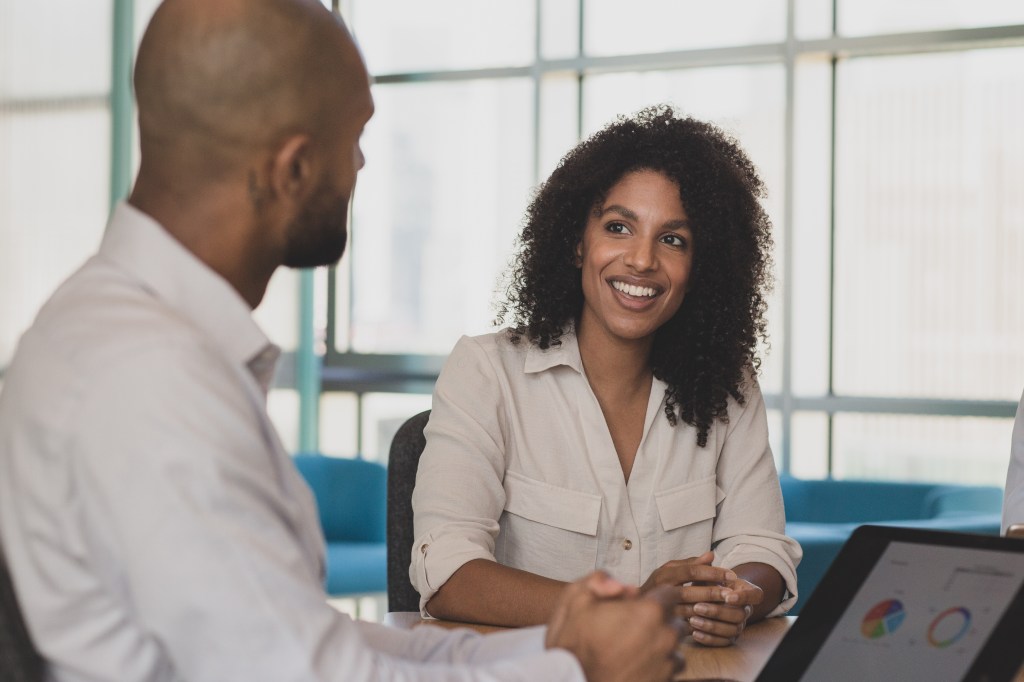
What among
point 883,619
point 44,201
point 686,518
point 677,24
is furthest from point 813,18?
point 883,619

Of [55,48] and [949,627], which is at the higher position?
[55,48]

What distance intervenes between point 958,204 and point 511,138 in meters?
2.39

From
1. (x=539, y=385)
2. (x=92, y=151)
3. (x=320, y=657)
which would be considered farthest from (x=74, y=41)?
(x=320, y=657)

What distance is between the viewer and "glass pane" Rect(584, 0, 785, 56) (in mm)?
5766

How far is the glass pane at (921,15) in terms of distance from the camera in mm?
5340

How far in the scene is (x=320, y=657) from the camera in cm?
85

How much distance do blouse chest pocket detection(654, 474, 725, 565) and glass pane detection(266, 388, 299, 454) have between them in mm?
4498

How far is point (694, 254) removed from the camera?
2.25 m

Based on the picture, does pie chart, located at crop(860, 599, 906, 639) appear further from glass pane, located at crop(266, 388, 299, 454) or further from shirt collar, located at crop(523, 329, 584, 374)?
glass pane, located at crop(266, 388, 299, 454)

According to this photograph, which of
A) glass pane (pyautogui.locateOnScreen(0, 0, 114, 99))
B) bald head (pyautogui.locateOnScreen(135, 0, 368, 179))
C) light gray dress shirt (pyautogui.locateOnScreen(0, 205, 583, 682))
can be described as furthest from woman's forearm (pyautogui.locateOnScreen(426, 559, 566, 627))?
glass pane (pyautogui.locateOnScreen(0, 0, 114, 99))

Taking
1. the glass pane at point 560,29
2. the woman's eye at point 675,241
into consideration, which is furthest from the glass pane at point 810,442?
the woman's eye at point 675,241

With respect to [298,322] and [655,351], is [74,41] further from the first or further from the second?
[655,351]

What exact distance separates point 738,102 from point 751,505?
4150 mm

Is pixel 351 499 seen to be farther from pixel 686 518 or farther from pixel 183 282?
pixel 183 282
